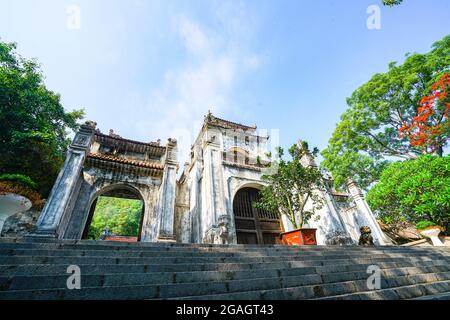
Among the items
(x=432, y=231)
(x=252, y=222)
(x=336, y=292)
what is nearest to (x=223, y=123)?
(x=252, y=222)

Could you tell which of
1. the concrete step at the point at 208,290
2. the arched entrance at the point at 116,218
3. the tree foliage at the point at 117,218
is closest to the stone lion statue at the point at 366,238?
the concrete step at the point at 208,290

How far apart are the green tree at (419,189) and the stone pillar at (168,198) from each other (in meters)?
10.4

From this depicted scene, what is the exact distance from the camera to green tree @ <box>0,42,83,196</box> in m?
9.58

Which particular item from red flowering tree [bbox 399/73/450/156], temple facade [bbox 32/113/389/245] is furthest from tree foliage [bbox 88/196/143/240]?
red flowering tree [bbox 399/73/450/156]

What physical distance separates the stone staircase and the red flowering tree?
39.6 ft

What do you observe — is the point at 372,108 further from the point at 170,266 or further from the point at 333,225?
the point at 170,266

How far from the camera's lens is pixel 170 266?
311cm

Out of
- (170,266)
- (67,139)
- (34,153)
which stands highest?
(67,139)

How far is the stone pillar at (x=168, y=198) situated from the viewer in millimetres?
7133

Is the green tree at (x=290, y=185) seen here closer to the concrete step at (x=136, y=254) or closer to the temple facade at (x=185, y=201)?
the temple facade at (x=185, y=201)

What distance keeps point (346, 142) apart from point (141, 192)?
53.2ft

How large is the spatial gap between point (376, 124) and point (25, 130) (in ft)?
77.6

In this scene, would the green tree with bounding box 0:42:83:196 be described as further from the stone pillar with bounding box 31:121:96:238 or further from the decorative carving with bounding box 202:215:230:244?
the decorative carving with bounding box 202:215:230:244
